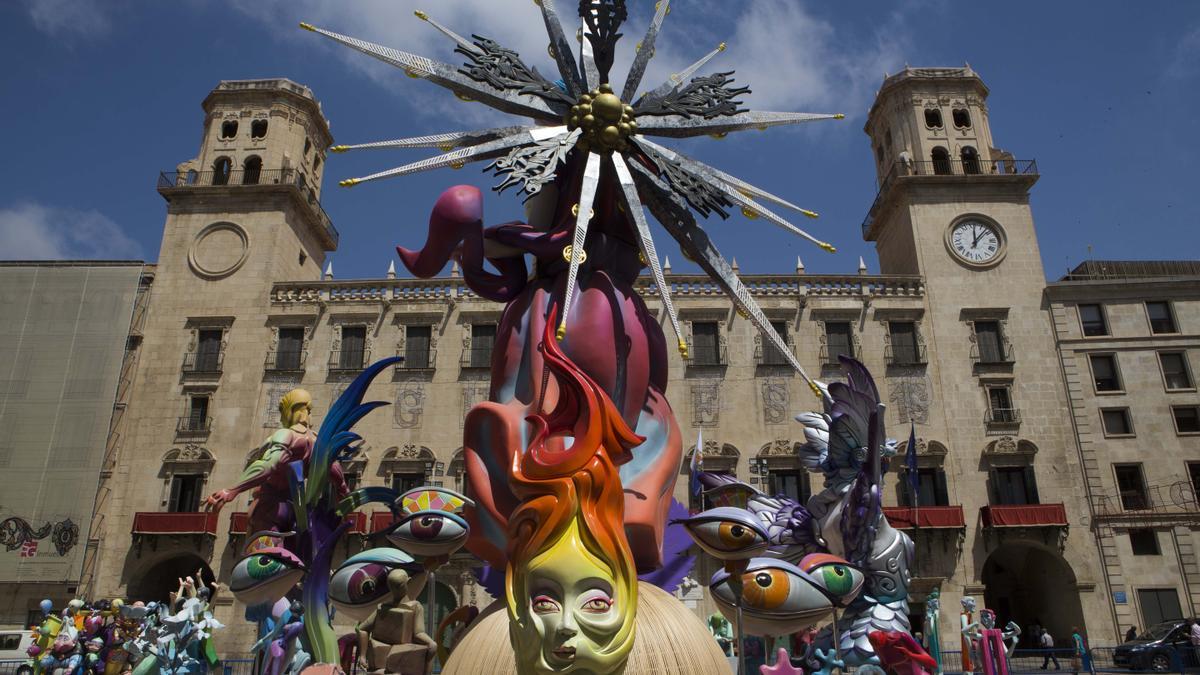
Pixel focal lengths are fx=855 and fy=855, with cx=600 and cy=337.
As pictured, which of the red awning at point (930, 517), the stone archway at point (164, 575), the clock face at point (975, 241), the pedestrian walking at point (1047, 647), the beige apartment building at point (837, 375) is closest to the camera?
the pedestrian walking at point (1047, 647)

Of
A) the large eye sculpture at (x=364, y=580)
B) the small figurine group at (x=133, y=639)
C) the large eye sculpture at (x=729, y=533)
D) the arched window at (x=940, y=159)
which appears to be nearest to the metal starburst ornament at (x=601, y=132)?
the large eye sculpture at (x=729, y=533)

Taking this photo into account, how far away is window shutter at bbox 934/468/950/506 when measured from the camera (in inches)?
1013

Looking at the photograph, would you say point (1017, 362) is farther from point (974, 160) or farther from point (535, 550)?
point (535, 550)

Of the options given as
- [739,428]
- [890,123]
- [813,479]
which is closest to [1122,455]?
[813,479]

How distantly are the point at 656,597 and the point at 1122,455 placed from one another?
25.4 meters

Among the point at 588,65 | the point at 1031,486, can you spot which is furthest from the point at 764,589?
the point at 1031,486

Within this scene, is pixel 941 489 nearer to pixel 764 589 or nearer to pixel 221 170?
pixel 764 589

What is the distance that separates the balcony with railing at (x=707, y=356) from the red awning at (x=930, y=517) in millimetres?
6632

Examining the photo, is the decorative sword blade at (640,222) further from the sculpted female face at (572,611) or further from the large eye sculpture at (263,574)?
the large eye sculpture at (263,574)

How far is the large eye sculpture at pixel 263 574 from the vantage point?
869 centimetres

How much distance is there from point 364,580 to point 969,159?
2965 cm

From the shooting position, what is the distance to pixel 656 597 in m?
6.88

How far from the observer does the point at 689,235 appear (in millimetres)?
9750

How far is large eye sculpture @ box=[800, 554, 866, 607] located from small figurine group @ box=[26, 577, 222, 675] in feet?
24.4
